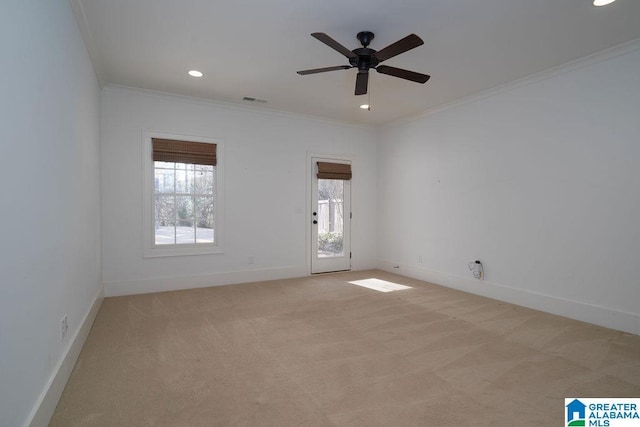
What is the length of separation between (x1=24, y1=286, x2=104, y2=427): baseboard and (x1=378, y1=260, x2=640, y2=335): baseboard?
4586mm

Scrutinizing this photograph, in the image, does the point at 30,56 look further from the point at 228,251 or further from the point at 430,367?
the point at 228,251

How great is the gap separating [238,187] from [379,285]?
2.73 metres

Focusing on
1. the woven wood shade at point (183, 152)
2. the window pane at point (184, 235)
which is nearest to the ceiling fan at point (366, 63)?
the woven wood shade at point (183, 152)

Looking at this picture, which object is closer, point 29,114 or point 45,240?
point 29,114

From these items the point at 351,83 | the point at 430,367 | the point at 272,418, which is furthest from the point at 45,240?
the point at 351,83

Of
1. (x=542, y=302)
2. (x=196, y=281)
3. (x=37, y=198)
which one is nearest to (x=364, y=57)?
(x=37, y=198)

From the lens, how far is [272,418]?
74.6 inches

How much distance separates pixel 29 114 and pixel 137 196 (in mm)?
2997

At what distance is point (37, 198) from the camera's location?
1.81m

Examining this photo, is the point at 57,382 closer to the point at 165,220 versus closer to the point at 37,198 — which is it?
the point at 37,198

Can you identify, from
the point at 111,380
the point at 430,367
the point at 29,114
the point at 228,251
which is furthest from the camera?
the point at 228,251

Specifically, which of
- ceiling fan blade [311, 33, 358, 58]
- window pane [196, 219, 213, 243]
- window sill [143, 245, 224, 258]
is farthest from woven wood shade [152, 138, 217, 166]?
ceiling fan blade [311, 33, 358, 58]

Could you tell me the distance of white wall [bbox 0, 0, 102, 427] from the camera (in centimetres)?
145

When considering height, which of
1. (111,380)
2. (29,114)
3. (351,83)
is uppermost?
(351,83)
